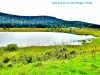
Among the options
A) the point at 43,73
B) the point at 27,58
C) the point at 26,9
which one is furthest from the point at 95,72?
the point at 26,9

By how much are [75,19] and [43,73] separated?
144 ft

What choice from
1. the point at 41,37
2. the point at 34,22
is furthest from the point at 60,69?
the point at 34,22

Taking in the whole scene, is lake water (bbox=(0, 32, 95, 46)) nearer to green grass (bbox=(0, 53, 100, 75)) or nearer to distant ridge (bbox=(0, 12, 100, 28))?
distant ridge (bbox=(0, 12, 100, 28))

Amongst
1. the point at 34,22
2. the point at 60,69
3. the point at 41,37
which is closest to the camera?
the point at 60,69

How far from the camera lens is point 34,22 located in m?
62.0

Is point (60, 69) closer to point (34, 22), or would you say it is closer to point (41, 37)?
point (41, 37)

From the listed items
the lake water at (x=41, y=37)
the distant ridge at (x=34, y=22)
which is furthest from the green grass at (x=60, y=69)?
the distant ridge at (x=34, y=22)

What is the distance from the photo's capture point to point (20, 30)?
203ft

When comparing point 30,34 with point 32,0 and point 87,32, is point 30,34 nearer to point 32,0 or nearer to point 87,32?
point 32,0

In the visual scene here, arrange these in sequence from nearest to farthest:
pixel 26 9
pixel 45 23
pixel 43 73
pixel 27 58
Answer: pixel 43 73 < pixel 27 58 < pixel 26 9 < pixel 45 23

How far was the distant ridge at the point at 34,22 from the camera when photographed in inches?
2338

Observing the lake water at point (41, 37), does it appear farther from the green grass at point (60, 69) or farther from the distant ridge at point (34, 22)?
the green grass at point (60, 69)

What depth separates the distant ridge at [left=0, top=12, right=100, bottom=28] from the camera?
5938 centimetres

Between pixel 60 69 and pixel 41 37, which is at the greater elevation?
pixel 60 69
